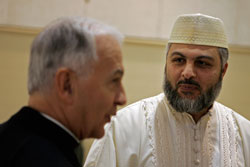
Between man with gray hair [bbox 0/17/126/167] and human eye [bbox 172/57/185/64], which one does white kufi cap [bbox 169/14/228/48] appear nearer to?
human eye [bbox 172/57/185/64]

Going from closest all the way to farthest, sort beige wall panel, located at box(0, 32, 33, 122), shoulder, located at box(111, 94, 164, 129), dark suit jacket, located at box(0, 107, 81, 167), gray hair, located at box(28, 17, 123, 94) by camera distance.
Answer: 1. dark suit jacket, located at box(0, 107, 81, 167)
2. gray hair, located at box(28, 17, 123, 94)
3. shoulder, located at box(111, 94, 164, 129)
4. beige wall panel, located at box(0, 32, 33, 122)

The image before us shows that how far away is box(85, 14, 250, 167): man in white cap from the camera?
299 cm

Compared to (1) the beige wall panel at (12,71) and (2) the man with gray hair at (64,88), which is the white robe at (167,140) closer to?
(2) the man with gray hair at (64,88)

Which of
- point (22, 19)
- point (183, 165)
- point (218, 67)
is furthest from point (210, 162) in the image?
point (22, 19)

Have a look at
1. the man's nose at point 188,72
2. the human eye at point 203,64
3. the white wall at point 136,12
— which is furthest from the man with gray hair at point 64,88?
the white wall at point 136,12

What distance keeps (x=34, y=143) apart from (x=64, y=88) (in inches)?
11.0

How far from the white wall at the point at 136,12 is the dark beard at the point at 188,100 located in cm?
243

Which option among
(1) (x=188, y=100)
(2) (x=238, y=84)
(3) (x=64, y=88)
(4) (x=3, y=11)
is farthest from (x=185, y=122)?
(4) (x=3, y=11)

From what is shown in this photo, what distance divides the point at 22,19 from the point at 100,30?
3801 mm

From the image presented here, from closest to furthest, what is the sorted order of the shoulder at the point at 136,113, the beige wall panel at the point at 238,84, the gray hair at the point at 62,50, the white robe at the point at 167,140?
the gray hair at the point at 62,50 → the white robe at the point at 167,140 → the shoulder at the point at 136,113 → the beige wall panel at the point at 238,84

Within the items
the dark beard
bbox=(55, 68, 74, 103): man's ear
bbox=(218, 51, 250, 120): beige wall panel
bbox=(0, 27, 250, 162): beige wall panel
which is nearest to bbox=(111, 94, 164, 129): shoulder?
the dark beard

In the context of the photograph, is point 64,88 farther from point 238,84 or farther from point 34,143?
point 238,84

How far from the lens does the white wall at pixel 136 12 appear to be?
16.7 feet

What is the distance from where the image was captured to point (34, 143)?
1415 mm
